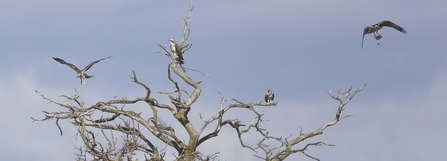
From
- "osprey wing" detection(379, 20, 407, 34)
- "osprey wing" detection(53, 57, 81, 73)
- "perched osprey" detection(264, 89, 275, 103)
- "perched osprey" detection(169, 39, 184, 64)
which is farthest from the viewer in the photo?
"perched osprey" detection(264, 89, 275, 103)

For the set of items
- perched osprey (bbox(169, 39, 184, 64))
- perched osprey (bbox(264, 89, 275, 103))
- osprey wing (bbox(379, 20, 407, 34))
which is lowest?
osprey wing (bbox(379, 20, 407, 34))

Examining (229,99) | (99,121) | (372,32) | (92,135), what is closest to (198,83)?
(229,99)

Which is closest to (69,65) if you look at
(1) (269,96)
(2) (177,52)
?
(2) (177,52)

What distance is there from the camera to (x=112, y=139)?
482 inches

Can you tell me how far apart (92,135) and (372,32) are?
25.8 feet

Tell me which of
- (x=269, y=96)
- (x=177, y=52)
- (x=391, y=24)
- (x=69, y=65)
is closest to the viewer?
(x=177, y=52)

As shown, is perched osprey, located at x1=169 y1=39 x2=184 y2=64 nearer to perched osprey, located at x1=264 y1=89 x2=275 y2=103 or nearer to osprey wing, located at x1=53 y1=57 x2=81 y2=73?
osprey wing, located at x1=53 y1=57 x2=81 y2=73

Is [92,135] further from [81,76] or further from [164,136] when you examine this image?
[81,76]

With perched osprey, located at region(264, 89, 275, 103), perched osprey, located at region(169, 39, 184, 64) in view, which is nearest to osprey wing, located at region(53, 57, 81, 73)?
perched osprey, located at region(169, 39, 184, 64)

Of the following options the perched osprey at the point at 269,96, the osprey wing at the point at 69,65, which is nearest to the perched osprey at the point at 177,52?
the osprey wing at the point at 69,65

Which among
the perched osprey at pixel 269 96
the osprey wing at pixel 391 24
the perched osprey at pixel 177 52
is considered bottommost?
the osprey wing at pixel 391 24

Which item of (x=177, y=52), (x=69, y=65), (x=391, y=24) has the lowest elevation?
(x=391, y=24)

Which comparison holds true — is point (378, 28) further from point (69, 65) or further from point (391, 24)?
point (69, 65)

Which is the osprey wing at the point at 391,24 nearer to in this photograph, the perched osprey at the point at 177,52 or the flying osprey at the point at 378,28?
the flying osprey at the point at 378,28
